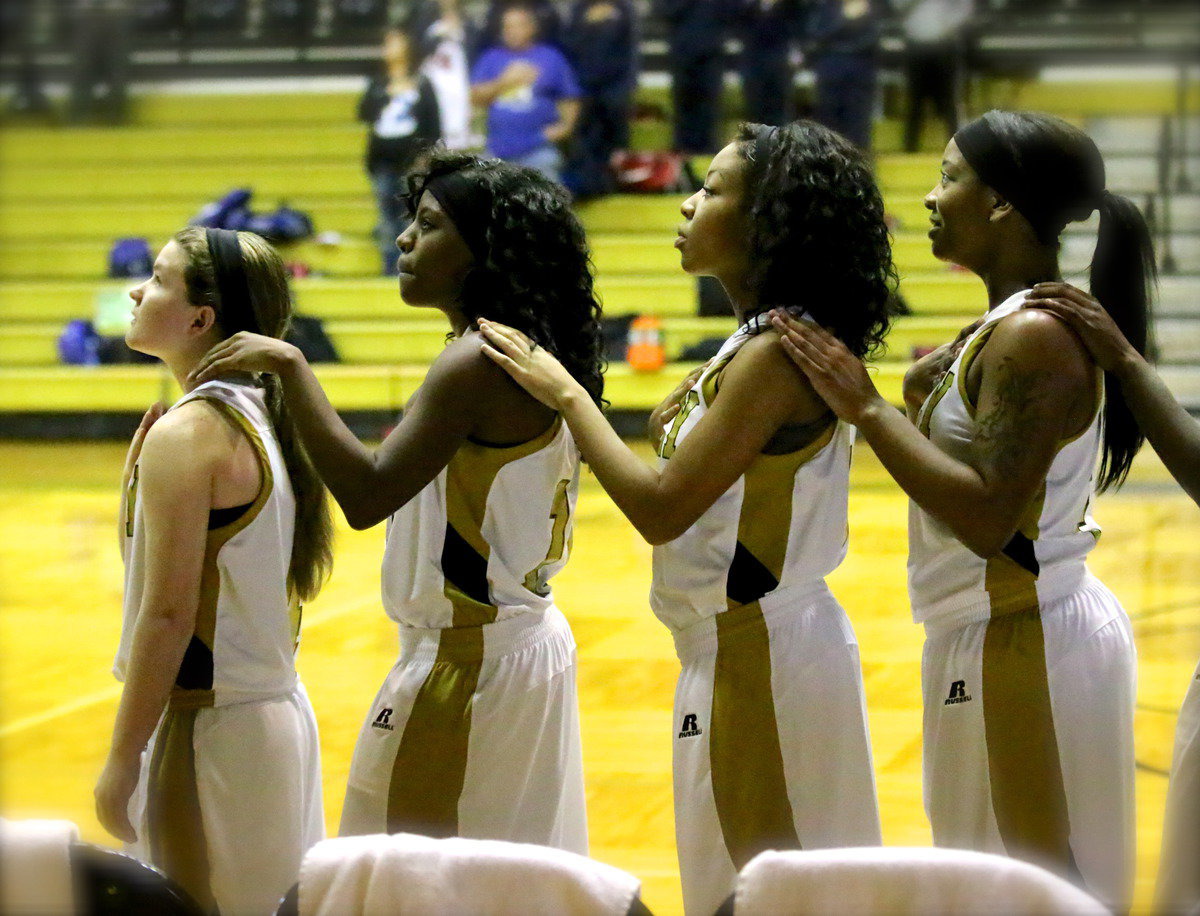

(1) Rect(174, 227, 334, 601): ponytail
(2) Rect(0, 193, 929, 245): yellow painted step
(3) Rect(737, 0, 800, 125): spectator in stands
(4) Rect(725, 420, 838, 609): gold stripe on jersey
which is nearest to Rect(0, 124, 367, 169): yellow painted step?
(2) Rect(0, 193, 929, 245): yellow painted step

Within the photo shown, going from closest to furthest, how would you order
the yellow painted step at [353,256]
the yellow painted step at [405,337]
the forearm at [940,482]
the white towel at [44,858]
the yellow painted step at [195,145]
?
1. the white towel at [44,858]
2. the forearm at [940,482]
3. the yellow painted step at [405,337]
4. the yellow painted step at [353,256]
5. the yellow painted step at [195,145]

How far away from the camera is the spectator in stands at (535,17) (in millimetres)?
11297

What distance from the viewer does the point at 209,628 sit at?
2260 millimetres

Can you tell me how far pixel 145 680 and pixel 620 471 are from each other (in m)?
0.73

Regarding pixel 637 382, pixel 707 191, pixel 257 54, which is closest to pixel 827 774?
pixel 707 191

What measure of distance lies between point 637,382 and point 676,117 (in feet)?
8.12

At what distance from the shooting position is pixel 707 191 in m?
2.37

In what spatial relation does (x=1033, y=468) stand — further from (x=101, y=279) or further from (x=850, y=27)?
(x=101, y=279)

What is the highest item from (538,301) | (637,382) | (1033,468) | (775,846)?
(538,301)

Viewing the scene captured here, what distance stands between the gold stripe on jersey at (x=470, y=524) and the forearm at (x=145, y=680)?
0.41 metres

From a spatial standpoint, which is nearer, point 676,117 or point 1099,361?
point 1099,361

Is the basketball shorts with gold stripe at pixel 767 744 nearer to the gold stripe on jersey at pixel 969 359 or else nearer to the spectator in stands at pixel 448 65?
the gold stripe on jersey at pixel 969 359

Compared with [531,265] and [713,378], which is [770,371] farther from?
[531,265]

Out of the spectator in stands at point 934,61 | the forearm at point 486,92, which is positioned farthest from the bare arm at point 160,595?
the spectator in stands at point 934,61
